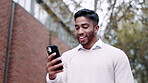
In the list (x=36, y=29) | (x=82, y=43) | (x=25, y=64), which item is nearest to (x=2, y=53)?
(x=25, y=64)

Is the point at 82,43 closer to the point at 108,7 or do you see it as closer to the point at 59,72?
the point at 59,72

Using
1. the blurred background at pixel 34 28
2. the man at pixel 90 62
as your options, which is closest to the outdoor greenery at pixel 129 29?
the blurred background at pixel 34 28

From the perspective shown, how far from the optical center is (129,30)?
55.1 feet

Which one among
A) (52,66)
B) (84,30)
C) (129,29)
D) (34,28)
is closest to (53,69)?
(52,66)

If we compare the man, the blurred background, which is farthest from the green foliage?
the man

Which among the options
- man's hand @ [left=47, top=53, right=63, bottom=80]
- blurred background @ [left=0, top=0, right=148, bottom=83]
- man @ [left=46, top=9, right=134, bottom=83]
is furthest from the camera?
blurred background @ [left=0, top=0, right=148, bottom=83]

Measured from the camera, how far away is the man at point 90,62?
225 centimetres

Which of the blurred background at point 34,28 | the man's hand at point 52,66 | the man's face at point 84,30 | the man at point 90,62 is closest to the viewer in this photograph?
the man's hand at point 52,66

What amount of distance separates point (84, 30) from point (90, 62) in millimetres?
278

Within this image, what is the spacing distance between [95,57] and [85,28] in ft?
0.87

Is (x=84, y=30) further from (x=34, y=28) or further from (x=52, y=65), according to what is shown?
(x=34, y=28)

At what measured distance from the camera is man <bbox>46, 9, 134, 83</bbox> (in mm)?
2246

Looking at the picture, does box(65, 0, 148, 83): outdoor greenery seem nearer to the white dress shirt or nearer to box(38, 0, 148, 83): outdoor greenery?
box(38, 0, 148, 83): outdoor greenery

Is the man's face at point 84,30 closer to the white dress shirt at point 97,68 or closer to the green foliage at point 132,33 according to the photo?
the white dress shirt at point 97,68
